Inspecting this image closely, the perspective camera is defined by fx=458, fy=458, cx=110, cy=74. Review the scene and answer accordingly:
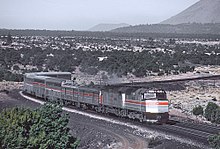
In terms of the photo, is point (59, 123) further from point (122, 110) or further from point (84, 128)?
point (122, 110)

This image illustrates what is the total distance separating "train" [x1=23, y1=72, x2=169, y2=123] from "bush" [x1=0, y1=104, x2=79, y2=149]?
395 cm

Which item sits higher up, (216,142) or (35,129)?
(35,129)

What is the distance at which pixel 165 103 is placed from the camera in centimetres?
A: 3528

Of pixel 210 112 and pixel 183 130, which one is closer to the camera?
pixel 183 130

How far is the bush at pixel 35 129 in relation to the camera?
20.5 m

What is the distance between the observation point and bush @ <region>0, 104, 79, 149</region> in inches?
806

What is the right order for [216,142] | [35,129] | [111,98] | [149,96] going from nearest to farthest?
[35,129], [216,142], [149,96], [111,98]

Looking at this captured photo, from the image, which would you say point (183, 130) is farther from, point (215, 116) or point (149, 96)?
point (215, 116)

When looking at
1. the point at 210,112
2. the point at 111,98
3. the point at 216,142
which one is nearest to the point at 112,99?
the point at 111,98

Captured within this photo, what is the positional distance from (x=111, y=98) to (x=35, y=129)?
20.7m

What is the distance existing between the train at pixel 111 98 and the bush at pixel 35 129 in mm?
3952

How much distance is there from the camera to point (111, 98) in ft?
137

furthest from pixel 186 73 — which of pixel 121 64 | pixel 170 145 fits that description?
pixel 170 145

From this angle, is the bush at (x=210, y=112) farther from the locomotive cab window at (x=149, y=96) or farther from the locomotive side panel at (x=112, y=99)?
the locomotive cab window at (x=149, y=96)
